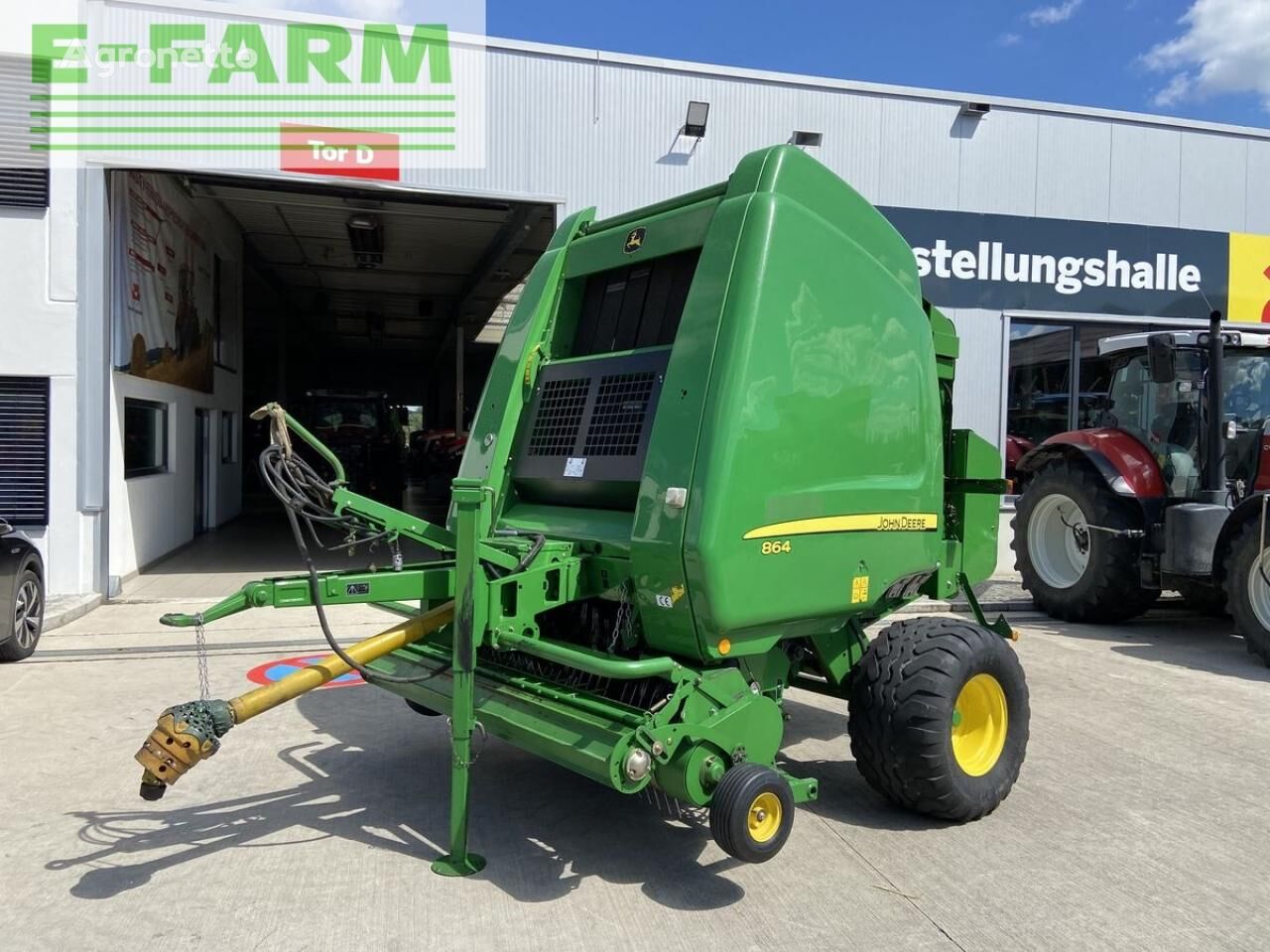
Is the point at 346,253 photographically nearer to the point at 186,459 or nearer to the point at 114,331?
the point at 186,459

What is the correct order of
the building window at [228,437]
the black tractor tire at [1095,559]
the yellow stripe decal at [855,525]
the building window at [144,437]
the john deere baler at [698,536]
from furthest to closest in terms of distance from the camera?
the building window at [228,437] → the building window at [144,437] → the black tractor tire at [1095,559] → the yellow stripe decal at [855,525] → the john deere baler at [698,536]

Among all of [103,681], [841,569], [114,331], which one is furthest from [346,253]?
[841,569]

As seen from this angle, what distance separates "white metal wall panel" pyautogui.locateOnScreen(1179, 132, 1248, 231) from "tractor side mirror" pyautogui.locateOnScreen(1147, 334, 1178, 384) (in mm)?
4913

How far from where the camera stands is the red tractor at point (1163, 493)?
713cm

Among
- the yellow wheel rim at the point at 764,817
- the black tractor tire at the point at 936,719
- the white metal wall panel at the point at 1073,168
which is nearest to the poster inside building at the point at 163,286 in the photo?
the black tractor tire at the point at 936,719

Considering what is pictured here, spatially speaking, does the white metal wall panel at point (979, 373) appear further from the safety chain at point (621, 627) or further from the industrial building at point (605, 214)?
the safety chain at point (621, 627)

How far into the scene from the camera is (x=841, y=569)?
3.91 metres

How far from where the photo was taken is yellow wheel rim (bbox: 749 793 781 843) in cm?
327

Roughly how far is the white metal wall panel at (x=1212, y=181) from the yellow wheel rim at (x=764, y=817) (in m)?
10.9

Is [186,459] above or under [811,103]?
under

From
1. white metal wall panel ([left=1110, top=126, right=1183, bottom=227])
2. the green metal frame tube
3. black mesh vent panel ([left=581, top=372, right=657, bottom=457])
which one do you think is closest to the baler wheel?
the green metal frame tube

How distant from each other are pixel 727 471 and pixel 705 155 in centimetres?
748

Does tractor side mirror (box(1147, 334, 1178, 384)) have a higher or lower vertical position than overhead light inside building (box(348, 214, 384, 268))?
lower

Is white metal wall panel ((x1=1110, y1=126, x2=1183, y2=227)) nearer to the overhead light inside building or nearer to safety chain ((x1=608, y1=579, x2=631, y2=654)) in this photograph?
the overhead light inside building
